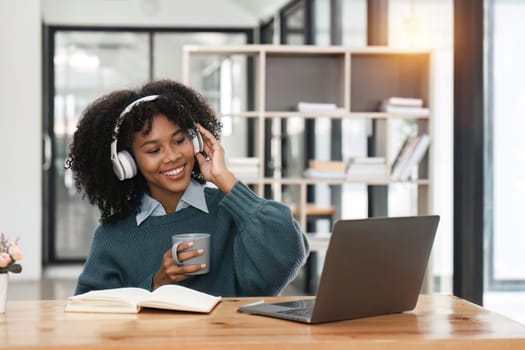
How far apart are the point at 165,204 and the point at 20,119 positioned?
223 inches

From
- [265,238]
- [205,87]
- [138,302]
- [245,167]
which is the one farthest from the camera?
[205,87]

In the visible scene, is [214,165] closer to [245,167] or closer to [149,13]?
[245,167]

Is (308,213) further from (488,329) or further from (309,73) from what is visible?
(488,329)

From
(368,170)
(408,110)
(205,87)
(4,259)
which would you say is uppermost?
(205,87)

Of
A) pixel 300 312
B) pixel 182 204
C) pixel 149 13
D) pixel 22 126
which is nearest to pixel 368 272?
pixel 300 312

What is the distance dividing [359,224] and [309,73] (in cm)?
373

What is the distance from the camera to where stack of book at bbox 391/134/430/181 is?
5.15 m

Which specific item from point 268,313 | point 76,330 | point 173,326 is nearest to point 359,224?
point 268,313

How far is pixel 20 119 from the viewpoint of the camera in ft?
25.6

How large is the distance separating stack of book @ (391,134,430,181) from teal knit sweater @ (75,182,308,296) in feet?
9.38

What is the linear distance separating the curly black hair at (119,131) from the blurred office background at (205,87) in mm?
2236

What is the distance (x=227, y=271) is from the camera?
2.39 meters

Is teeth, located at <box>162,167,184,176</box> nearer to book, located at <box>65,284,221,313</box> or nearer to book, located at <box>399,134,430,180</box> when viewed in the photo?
book, located at <box>65,284,221,313</box>

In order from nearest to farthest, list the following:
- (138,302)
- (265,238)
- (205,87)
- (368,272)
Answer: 1. (368,272)
2. (138,302)
3. (265,238)
4. (205,87)
